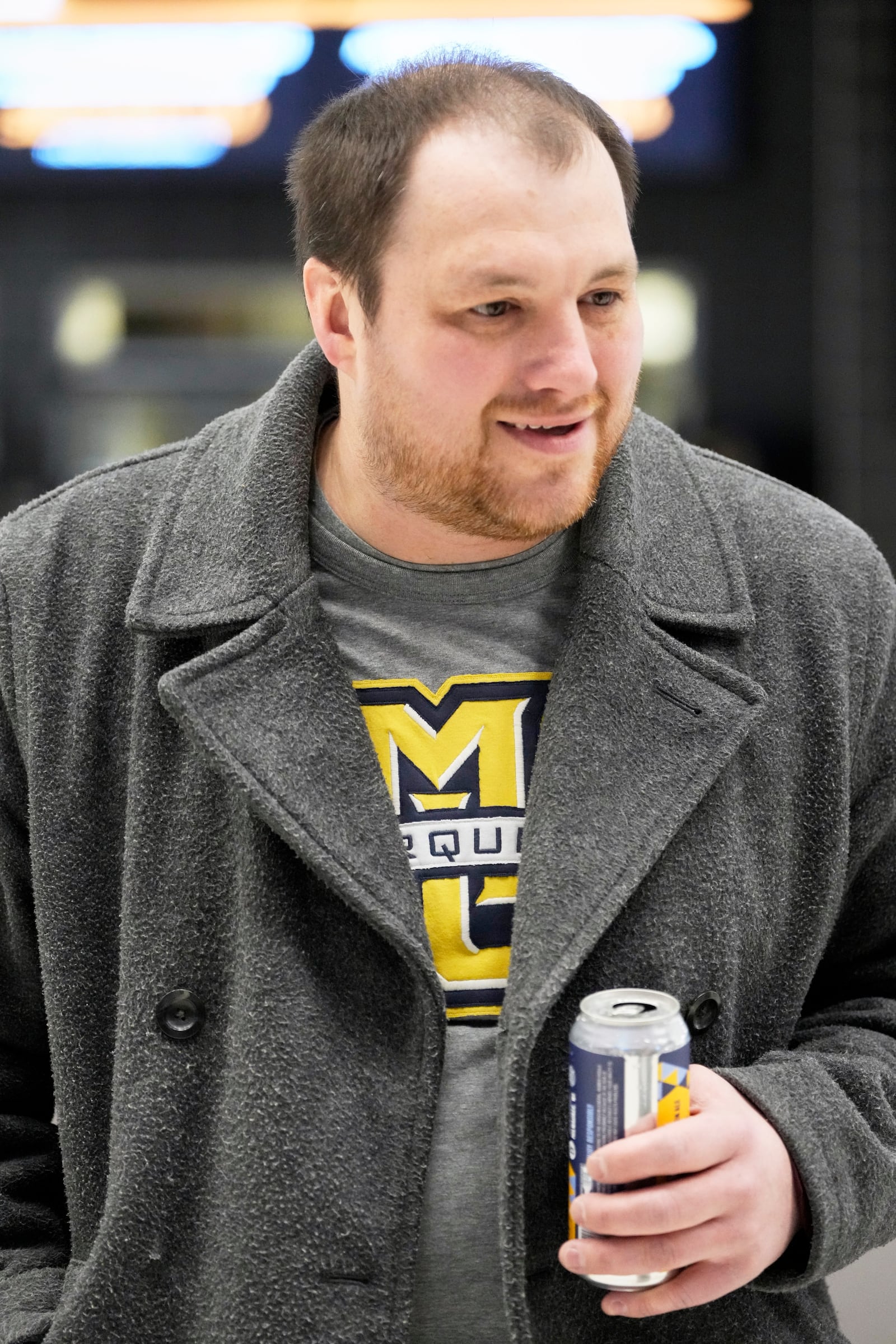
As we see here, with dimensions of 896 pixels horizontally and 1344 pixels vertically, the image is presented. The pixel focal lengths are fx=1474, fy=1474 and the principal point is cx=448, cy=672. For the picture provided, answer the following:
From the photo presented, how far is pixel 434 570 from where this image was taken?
1.41 m

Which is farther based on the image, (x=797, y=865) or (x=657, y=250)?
(x=657, y=250)

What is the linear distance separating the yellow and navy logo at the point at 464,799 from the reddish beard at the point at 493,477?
0.48 ft

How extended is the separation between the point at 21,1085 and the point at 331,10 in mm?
3640

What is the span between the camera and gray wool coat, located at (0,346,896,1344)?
Result: 1220 millimetres

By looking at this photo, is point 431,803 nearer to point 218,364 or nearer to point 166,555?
point 166,555

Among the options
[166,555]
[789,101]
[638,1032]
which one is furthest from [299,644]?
[789,101]

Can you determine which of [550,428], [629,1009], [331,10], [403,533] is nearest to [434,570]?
[403,533]

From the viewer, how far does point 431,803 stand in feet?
4.33

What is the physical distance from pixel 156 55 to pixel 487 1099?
12.3 ft

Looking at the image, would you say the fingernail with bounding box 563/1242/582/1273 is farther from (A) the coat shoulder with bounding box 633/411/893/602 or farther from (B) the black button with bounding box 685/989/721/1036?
(A) the coat shoulder with bounding box 633/411/893/602

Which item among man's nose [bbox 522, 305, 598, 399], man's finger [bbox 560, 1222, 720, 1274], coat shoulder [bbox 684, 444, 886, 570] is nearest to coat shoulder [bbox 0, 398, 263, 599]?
man's nose [bbox 522, 305, 598, 399]

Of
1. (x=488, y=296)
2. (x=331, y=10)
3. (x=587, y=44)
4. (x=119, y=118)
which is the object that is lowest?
(x=488, y=296)

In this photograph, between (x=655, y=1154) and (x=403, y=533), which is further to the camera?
(x=403, y=533)

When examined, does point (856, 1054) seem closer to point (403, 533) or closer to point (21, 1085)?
point (403, 533)
